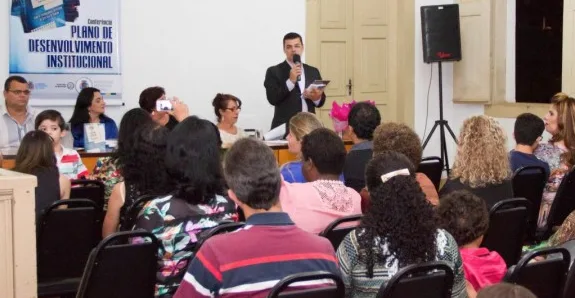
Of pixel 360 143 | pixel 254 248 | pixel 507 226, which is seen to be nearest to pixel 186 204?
pixel 254 248

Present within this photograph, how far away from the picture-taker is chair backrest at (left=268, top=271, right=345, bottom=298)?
101 inches

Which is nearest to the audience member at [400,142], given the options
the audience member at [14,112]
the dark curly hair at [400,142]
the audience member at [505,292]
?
the dark curly hair at [400,142]

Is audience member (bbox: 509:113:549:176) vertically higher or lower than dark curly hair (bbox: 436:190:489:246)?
higher

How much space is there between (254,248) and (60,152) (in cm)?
346

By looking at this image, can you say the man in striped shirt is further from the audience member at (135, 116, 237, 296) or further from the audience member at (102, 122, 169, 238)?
the audience member at (102, 122, 169, 238)

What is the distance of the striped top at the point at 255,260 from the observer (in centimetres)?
261

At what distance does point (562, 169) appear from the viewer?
5.63m

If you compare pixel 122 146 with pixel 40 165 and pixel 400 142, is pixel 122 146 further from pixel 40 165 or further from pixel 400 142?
pixel 400 142

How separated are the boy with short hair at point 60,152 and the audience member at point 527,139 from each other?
9.16 feet

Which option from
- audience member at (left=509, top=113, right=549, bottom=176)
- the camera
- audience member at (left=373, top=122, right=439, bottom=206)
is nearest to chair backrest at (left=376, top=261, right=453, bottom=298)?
audience member at (left=373, top=122, right=439, bottom=206)

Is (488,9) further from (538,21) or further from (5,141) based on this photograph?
(5,141)

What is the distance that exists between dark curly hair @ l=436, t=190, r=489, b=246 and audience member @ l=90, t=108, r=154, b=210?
5.19 feet

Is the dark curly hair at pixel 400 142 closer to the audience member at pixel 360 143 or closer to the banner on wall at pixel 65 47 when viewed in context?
the audience member at pixel 360 143

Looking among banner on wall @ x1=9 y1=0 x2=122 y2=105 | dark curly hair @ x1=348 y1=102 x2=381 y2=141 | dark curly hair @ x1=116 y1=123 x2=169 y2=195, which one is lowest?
dark curly hair @ x1=116 y1=123 x2=169 y2=195
